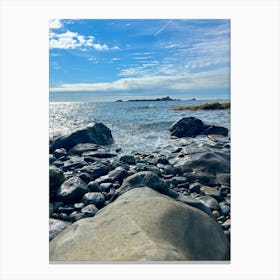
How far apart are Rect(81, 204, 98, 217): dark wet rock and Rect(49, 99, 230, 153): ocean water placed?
760 millimetres

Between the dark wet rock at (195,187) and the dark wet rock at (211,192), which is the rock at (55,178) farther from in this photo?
the dark wet rock at (211,192)

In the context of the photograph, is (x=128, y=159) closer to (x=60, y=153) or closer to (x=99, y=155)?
(x=99, y=155)

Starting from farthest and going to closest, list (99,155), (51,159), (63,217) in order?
(99,155) → (51,159) → (63,217)

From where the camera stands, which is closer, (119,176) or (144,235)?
(144,235)

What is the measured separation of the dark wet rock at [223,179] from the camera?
3.95m

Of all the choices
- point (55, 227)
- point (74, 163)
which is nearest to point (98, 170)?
point (74, 163)

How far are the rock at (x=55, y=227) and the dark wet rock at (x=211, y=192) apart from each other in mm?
1594

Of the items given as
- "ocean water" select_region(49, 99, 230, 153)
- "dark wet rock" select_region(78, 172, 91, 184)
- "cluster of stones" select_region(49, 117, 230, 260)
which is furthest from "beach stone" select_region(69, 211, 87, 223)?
"ocean water" select_region(49, 99, 230, 153)

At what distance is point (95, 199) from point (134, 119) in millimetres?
1038

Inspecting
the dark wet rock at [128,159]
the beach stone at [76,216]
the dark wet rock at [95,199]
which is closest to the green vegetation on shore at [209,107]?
the dark wet rock at [128,159]

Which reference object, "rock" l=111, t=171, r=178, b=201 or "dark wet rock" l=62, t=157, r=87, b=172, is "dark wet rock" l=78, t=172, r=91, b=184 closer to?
"dark wet rock" l=62, t=157, r=87, b=172

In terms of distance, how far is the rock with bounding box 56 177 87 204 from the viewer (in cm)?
397
